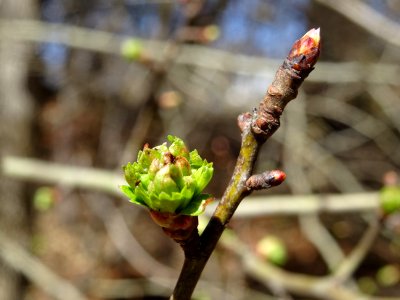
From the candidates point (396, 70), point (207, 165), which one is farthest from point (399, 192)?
point (396, 70)

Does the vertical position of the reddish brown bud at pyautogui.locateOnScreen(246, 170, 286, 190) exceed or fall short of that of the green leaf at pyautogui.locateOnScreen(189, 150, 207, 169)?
it exceeds it

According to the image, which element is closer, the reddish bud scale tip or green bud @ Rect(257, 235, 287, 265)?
the reddish bud scale tip

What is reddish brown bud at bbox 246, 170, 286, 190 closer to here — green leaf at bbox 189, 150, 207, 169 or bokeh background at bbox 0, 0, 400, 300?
green leaf at bbox 189, 150, 207, 169

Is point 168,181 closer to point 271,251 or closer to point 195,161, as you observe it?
point 195,161

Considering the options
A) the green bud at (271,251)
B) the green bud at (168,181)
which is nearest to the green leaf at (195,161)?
the green bud at (168,181)

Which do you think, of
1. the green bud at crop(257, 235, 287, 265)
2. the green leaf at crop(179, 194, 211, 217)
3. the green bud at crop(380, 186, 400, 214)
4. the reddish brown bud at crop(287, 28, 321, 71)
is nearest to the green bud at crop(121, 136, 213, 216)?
the green leaf at crop(179, 194, 211, 217)

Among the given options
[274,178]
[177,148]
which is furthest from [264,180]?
[177,148]
